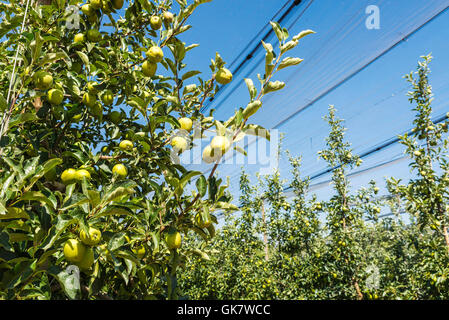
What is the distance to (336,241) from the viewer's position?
149 inches

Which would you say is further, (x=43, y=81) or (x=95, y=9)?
(x=95, y=9)

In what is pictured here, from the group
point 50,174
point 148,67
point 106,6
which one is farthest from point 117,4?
point 50,174

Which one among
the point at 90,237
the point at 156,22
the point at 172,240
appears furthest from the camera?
the point at 156,22

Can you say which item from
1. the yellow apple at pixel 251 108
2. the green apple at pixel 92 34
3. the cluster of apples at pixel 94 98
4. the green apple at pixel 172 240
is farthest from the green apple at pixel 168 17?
the green apple at pixel 172 240

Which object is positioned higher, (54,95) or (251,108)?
(54,95)

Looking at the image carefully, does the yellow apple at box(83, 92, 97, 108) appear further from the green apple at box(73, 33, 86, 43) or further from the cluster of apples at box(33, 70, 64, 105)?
the green apple at box(73, 33, 86, 43)

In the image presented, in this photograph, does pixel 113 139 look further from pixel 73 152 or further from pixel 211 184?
pixel 211 184

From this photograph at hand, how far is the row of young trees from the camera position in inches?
111

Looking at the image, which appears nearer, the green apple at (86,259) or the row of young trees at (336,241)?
the green apple at (86,259)

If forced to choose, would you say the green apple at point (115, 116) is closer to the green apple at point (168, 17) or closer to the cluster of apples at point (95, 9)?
the cluster of apples at point (95, 9)

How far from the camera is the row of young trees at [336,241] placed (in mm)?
2811

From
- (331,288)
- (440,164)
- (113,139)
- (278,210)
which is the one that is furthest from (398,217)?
(113,139)

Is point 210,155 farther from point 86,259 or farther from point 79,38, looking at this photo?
point 79,38

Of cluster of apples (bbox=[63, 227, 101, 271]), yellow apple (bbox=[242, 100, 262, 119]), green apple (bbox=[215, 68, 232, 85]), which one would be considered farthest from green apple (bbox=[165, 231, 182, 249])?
green apple (bbox=[215, 68, 232, 85])
